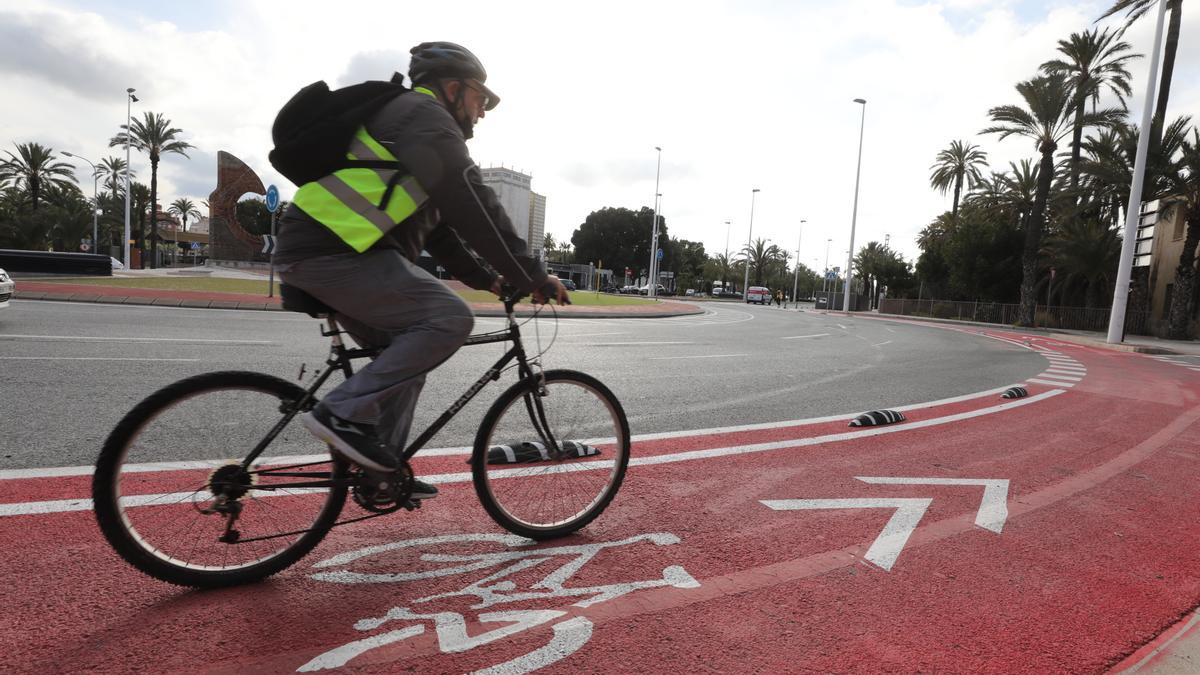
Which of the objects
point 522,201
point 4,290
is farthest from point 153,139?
point 522,201

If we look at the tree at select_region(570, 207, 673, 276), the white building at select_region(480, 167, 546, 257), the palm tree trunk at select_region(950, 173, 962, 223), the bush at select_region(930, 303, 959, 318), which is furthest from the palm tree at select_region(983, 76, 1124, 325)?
the white building at select_region(480, 167, 546, 257)

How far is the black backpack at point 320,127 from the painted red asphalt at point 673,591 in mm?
1575

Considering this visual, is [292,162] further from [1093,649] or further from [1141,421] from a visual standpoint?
[1141,421]

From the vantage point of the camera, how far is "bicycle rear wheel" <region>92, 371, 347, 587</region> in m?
2.24

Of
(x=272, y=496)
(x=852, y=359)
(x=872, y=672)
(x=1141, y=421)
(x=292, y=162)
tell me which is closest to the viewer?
(x=872, y=672)

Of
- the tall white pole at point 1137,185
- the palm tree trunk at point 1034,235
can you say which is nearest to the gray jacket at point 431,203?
the tall white pole at point 1137,185

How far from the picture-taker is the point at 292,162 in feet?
7.41

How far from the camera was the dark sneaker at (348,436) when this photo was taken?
2359mm

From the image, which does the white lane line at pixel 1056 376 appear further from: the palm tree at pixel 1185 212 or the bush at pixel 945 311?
the bush at pixel 945 311

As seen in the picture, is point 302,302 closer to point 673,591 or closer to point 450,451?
point 673,591

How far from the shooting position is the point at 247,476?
2.47 m

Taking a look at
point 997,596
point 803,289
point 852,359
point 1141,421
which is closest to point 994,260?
point 852,359

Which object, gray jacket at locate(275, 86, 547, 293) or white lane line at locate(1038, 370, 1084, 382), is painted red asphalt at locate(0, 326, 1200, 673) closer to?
gray jacket at locate(275, 86, 547, 293)

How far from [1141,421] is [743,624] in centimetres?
698
